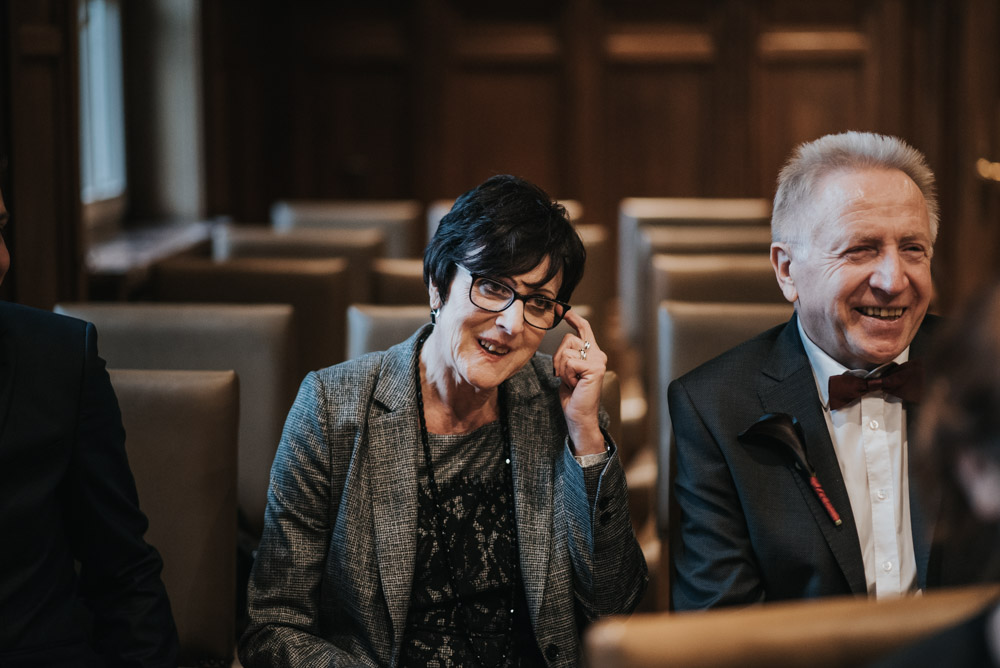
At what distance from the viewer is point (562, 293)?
5.72ft

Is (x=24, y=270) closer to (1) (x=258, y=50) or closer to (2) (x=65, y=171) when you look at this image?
(2) (x=65, y=171)

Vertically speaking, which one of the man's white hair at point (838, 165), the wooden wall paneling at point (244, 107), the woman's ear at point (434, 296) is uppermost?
the wooden wall paneling at point (244, 107)

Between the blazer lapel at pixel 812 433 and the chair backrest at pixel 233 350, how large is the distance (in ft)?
3.29

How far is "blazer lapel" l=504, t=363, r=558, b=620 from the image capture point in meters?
1.64

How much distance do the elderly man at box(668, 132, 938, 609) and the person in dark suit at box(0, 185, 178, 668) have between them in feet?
2.66

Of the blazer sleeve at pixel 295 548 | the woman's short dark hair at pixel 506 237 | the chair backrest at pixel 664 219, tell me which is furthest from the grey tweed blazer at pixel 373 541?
the chair backrest at pixel 664 219

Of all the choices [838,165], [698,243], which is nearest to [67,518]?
[838,165]

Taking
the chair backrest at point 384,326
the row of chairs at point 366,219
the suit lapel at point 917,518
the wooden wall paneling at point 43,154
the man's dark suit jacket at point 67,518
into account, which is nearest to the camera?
the man's dark suit jacket at point 67,518

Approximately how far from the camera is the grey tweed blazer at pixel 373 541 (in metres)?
1.62

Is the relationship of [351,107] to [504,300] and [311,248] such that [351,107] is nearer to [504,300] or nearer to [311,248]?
[311,248]

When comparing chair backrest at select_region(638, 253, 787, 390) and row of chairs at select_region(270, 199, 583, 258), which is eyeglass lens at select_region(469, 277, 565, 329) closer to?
chair backrest at select_region(638, 253, 787, 390)

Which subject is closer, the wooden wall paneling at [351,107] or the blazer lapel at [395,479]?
the blazer lapel at [395,479]

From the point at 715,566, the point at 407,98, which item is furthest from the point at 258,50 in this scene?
the point at 715,566

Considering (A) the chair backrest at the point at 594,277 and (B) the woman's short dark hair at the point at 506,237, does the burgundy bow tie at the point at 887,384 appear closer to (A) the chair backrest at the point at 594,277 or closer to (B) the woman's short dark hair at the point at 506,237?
(B) the woman's short dark hair at the point at 506,237
